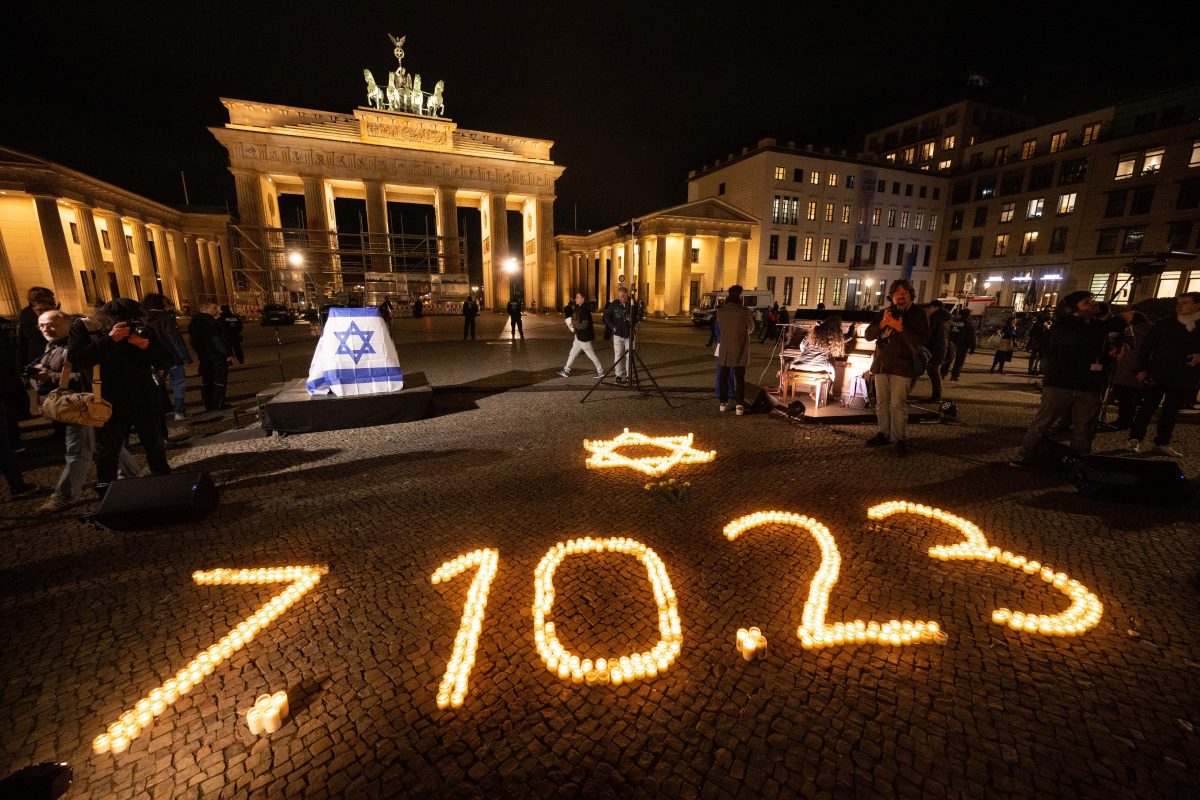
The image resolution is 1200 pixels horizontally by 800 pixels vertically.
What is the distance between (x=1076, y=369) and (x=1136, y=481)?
1.27 metres

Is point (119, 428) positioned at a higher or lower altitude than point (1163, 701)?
higher

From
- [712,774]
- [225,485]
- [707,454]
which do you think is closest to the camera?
[712,774]

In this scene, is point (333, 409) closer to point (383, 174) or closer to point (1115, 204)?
point (383, 174)

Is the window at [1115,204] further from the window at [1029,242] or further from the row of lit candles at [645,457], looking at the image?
the row of lit candles at [645,457]

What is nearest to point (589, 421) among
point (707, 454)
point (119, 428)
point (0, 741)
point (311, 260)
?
point (707, 454)

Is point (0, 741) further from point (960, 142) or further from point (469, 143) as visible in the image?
point (960, 142)

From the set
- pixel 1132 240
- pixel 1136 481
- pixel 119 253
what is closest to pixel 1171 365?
pixel 1136 481

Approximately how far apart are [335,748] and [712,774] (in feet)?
5.75

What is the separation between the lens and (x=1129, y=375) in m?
7.18

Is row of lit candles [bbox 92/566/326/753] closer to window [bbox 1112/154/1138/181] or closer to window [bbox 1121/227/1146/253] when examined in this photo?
window [bbox 1121/227/1146/253]

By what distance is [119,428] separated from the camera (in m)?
4.65

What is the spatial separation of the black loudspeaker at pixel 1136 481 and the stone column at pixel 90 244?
54.2 metres

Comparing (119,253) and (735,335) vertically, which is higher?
(119,253)

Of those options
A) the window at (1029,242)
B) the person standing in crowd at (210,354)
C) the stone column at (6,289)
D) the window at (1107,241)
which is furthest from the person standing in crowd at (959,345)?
the stone column at (6,289)
